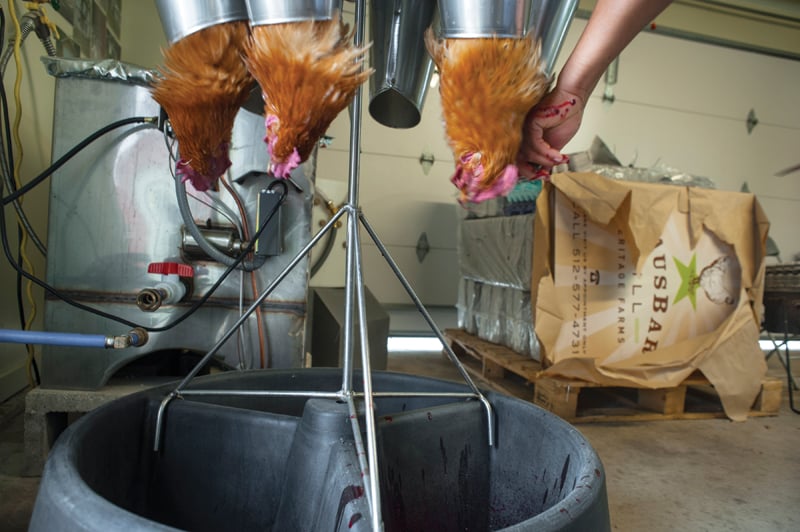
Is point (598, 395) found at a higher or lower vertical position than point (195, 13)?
lower

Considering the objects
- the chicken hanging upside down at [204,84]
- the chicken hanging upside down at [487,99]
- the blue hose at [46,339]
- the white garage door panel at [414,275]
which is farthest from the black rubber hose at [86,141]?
the white garage door panel at [414,275]

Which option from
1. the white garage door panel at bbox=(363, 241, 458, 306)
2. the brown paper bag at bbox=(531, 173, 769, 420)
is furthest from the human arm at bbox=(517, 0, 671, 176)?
the white garage door panel at bbox=(363, 241, 458, 306)

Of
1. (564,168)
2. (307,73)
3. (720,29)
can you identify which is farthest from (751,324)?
(720,29)

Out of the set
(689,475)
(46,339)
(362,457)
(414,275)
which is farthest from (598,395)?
(46,339)

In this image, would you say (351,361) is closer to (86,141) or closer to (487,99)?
(487,99)

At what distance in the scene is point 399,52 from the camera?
2.67 ft

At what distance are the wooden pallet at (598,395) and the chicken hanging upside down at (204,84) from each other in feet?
5.30

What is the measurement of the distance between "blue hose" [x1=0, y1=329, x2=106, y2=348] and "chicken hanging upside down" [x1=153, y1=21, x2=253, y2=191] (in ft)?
1.37

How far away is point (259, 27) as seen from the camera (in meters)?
0.54

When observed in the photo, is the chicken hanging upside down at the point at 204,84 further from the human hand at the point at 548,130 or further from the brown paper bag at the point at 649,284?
the brown paper bag at the point at 649,284

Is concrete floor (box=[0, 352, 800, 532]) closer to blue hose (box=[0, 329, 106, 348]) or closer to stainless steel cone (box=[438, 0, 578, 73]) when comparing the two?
blue hose (box=[0, 329, 106, 348])

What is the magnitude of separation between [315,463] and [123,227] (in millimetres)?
948

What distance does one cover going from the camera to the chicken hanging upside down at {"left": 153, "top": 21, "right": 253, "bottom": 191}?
0.59 metres

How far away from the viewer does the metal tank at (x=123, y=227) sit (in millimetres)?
1220
